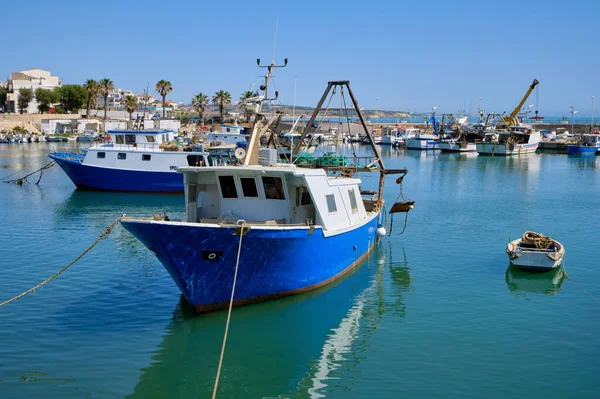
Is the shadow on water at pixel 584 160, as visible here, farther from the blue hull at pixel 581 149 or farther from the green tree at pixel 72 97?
the green tree at pixel 72 97

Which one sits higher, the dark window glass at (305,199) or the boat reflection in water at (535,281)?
the dark window glass at (305,199)

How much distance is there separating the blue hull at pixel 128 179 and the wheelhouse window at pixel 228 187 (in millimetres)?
28151

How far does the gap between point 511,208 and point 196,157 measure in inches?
891

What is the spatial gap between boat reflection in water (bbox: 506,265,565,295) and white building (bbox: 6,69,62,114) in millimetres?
142314

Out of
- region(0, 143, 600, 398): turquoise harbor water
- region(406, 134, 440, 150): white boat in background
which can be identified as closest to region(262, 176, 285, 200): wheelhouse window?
region(0, 143, 600, 398): turquoise harbor water

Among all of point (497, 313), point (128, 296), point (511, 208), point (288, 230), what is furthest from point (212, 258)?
point (511, 208)

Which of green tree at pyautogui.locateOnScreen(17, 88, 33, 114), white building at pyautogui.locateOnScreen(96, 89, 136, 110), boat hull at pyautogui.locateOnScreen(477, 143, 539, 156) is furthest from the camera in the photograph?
white building at pyautogui.locateOnScreen(96, 89, 136, 110)

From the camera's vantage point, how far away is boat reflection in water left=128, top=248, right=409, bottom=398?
14.6 m

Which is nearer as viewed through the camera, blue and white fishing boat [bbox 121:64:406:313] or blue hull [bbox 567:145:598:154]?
blue and white fishing boat [bbox 121:64:406:313]

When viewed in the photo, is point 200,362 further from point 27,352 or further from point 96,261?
point 96,261

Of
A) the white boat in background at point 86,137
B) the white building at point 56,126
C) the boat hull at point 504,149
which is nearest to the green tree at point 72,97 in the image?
the white building at point 56,126

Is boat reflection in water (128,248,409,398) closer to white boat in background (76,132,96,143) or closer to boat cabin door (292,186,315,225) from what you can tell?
boat cabin door (292,186,315,225)

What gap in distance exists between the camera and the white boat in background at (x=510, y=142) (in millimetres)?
94887

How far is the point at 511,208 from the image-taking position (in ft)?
137
